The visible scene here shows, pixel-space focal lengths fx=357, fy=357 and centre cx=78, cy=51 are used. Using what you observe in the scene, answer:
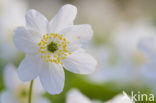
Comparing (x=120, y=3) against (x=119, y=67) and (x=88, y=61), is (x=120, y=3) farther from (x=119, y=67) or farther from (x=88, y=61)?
(x=88, y=61)

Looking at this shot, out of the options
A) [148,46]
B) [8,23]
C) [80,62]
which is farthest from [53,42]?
[8,23]

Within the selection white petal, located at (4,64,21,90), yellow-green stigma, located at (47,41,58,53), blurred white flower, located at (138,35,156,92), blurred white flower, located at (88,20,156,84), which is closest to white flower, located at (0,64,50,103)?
white petal, located at (4,64,21,90)

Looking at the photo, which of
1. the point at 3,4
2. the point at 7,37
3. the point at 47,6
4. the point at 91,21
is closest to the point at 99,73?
the point at 7,37

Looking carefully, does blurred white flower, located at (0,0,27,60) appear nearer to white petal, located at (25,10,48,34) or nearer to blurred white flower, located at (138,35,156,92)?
blurred white flower, located at (138,35,156,92)

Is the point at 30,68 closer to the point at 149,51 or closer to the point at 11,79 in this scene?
the point at 11,79

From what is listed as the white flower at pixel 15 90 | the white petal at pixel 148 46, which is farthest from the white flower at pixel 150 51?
the white flower at pixel 15 90

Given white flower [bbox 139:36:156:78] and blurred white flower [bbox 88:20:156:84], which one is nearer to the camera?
white flower [bbox 139:36:156:78]

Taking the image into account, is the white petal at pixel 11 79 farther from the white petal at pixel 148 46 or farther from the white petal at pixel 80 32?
the white petal at pixel 148 46
